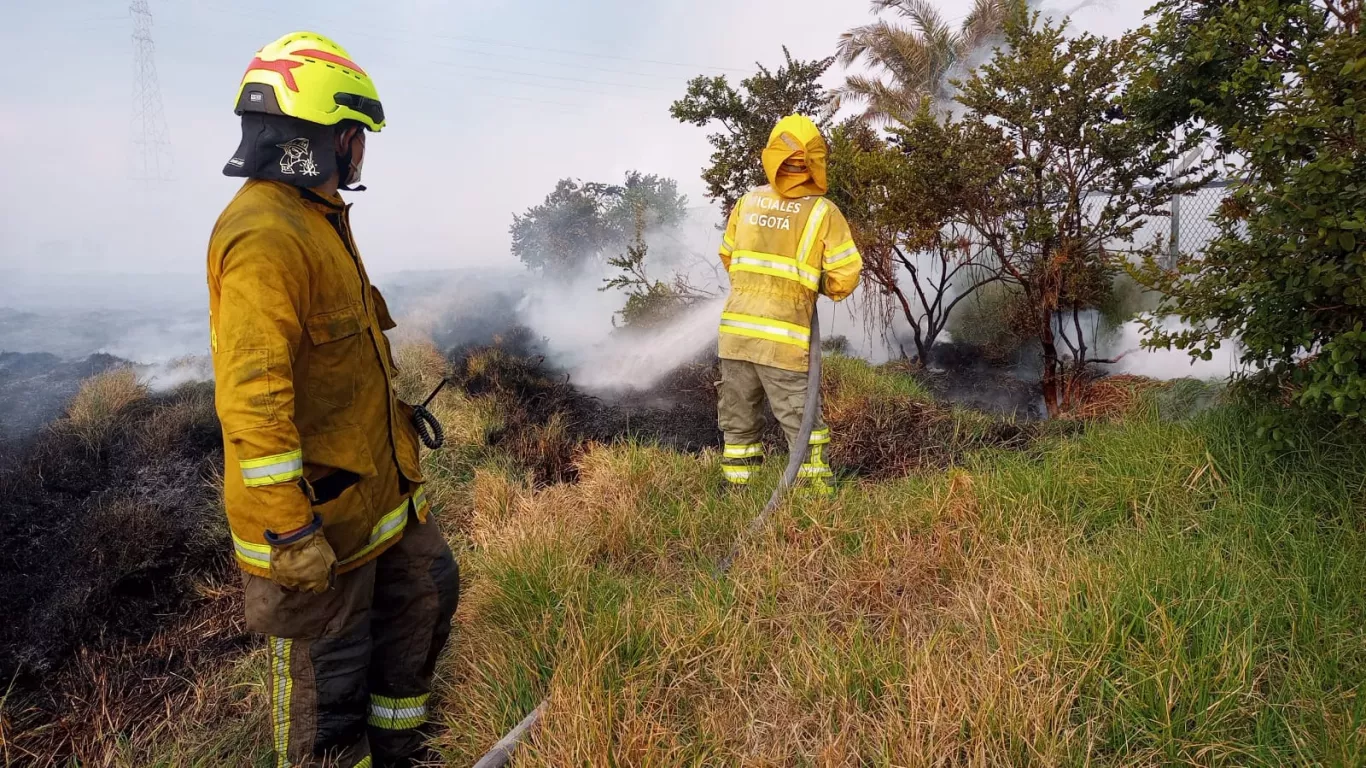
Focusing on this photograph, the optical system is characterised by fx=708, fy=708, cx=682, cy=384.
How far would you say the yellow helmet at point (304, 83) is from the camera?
203 cm

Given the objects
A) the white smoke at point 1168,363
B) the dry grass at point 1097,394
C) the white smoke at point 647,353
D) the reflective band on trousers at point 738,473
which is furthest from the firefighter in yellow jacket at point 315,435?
the white smoke at point 1168,363

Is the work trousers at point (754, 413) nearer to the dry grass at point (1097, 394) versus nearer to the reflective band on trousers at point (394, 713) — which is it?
the reflective band on trousers at point (394, 713)

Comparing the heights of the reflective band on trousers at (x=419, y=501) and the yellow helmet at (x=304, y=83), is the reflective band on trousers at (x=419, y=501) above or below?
below

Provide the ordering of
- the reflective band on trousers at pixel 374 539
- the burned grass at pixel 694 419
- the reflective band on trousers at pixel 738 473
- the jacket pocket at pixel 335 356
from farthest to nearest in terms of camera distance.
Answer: the burned grass at pixel 694 419, the reflective band on trousers at pixel 738 473, the jacket pocket at pixel 335 356, the reflective band on trousers at pixel 374 539

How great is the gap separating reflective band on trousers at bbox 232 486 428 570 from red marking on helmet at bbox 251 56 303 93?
1.29 m

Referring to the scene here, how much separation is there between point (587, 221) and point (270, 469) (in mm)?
15860

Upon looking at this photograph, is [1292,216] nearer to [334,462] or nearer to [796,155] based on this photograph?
[796,155]

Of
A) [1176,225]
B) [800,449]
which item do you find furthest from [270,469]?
[1176,225]

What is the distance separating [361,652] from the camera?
87.4 inches

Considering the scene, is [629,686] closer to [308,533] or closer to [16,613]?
[308,533]

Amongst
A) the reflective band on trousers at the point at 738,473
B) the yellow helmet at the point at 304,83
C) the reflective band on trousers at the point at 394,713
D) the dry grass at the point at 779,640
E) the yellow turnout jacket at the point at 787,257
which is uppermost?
the yellow helmet at the point at 304,83

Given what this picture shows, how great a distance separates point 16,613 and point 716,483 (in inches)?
149

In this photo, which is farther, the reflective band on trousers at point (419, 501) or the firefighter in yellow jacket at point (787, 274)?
the firefighter in yellow jacket at point (787, 274)

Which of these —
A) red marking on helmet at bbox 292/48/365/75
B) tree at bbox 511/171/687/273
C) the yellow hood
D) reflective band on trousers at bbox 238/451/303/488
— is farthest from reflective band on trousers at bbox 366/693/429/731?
tree at bbox 511/171/687/273
